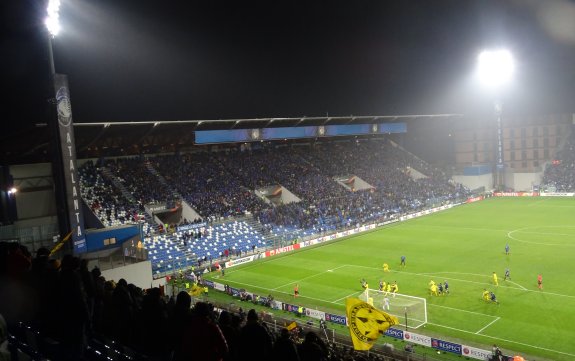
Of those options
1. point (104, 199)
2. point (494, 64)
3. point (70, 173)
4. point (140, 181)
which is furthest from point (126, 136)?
point (494, 64)

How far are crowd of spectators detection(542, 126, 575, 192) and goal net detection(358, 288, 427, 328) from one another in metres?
54.2

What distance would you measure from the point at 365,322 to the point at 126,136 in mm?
35351

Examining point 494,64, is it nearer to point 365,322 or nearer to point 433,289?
point 433,289

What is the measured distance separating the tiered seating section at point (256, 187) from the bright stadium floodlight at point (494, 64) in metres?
16.6

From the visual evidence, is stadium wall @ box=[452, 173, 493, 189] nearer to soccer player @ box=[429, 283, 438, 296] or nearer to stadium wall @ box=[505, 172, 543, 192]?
stadium wall @ box=[505, 172, 543, 192]

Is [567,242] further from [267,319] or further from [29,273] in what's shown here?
[29,273]

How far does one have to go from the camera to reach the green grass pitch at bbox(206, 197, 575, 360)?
22.3 metres

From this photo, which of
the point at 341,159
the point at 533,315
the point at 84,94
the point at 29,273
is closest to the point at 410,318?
the point at 533,315

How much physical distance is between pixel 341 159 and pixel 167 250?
35339 millimetres

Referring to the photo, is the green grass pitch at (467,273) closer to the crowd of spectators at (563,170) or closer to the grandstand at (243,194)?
the grandstand at (243,194)

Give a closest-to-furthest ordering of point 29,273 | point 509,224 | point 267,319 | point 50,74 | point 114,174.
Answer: point 29,273, point 267,319, point 50,74, point 114,174, point 509,224

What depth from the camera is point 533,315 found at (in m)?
23.9

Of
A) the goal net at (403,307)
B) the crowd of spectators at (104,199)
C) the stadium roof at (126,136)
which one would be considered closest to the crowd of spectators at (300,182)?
the crowd of spectators at (104,199)

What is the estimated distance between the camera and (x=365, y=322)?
1324cm
